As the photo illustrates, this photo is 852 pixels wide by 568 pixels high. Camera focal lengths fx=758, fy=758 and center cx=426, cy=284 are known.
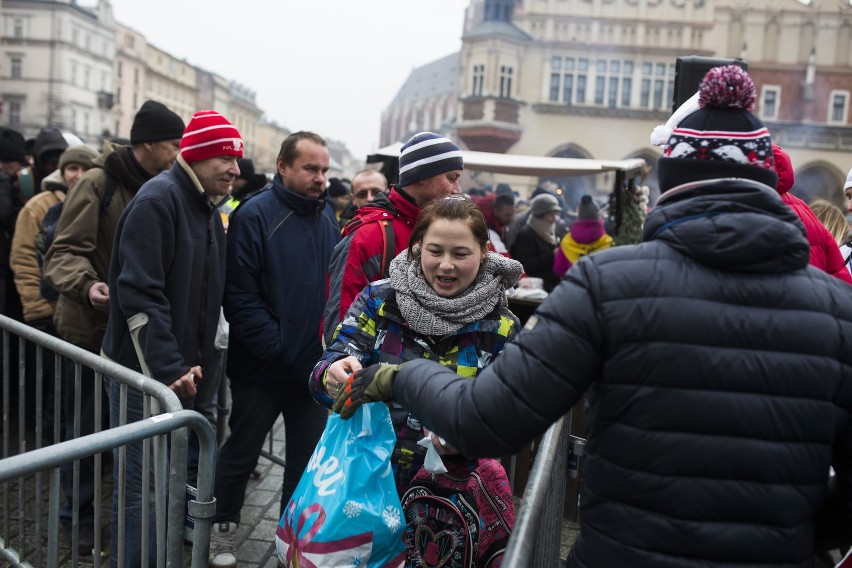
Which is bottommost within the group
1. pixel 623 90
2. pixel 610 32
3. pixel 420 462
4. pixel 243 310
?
pixel 420 462

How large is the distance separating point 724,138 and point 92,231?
A: 3.50m

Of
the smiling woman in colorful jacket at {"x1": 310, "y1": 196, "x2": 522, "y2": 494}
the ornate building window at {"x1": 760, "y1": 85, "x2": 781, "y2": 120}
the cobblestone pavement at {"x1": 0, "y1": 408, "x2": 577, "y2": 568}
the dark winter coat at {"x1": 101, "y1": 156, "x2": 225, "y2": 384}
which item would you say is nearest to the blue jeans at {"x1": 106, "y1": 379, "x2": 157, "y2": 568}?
the dark winter coat at {"x1": 101, "y1": 156, "x2": 225, "y2": 384}

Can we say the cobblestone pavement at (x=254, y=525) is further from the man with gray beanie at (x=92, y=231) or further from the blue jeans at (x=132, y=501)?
the blue jeans at (x=132, y=501)

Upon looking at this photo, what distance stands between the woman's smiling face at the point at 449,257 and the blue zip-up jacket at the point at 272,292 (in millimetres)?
1591

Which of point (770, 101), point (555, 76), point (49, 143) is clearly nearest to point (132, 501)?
point (49, 143)

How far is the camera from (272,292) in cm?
415

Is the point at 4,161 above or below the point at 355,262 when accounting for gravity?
above

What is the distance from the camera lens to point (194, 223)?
3.77 m

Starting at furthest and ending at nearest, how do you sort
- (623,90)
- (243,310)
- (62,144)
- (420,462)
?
1. (623,90)
2. (62,144)
3. (243,310)
4. (420,462)

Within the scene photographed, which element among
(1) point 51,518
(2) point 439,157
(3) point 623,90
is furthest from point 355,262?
(3) point 623,90

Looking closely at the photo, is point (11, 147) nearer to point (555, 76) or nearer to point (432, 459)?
point (432, 459)

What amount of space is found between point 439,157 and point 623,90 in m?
50.2

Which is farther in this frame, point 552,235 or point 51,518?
point 552,235

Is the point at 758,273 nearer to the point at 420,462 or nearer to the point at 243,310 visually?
the point at 420,462
